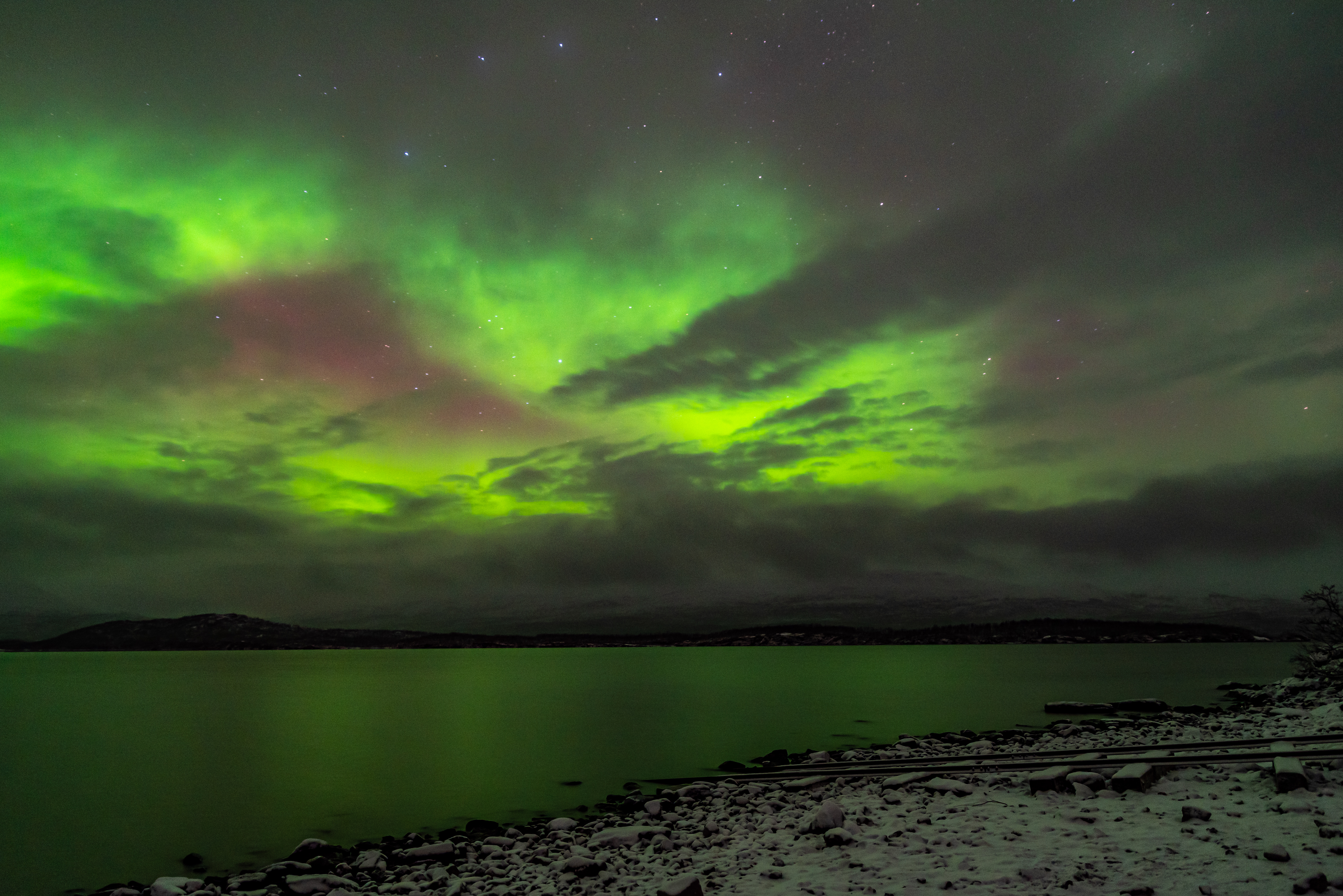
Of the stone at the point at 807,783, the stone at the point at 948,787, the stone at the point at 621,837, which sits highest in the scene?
the stone at the point at 948,787

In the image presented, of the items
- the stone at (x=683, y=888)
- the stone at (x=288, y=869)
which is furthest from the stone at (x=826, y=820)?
the stone at (x=288, y=869)

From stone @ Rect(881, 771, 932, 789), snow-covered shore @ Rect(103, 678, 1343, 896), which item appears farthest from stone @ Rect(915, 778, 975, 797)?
stone @ Rect(881, 771, 932, 789)

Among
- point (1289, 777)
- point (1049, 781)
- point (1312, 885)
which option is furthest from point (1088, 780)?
point (1312, 885)

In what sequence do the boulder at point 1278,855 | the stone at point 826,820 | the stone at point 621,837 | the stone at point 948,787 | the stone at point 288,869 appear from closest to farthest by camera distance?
1. the boulder at point 1278,855
2. the stone at point 826,820
3. the stone at point 948,787
4. the stone at point 621,837
5. the stone at point 288,869

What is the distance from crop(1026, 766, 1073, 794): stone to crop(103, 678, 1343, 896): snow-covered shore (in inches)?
11.3

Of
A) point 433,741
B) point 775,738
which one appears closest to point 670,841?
point 775,738

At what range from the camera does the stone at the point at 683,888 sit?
10172 millimetres

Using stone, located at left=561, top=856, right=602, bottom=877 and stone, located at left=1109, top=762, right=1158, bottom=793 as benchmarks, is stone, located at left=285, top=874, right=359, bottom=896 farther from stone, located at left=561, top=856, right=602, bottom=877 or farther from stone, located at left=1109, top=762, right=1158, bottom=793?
stone, located at left=1109, top=762, right=1158, bottom=793

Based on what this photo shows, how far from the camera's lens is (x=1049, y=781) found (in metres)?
14.5

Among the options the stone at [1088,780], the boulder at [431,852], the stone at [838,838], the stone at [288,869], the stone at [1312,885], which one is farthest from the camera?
the boulder at [431,852]

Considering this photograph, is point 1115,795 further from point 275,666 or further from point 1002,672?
point 275,666

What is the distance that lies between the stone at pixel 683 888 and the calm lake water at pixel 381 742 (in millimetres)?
13164

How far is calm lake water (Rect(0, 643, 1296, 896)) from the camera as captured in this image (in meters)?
22.0

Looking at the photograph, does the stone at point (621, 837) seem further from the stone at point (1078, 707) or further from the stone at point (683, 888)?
the stone at point (1078, 707)
